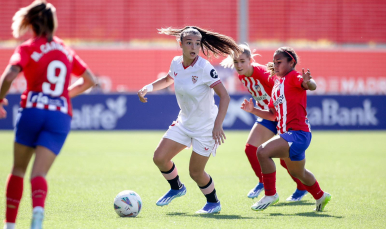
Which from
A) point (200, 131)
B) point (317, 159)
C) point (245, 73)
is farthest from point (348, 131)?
point (200, 131)

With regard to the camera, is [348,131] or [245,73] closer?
[245,73]

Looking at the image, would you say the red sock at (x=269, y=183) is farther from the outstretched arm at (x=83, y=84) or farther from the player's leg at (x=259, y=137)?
the outstretched arm at (x=83, y=84)

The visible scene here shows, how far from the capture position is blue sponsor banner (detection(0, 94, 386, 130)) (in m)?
16.6

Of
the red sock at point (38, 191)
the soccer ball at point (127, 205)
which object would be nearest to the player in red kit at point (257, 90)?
the soccer ball at point (127, 205)

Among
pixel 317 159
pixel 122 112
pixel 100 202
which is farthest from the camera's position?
pixel 122 112

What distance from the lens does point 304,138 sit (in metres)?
5.36

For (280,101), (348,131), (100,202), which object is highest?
(280,101)

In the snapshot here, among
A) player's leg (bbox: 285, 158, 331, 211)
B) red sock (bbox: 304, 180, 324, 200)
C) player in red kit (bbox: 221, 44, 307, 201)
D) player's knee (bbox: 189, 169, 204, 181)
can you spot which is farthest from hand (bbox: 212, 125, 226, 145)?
player in red kit (bbox: 221, 44, 307, 201)

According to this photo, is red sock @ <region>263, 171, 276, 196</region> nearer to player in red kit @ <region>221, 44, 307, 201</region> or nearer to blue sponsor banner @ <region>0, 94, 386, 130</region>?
player in red kit @ <region>221, 44, 307, 201</region>

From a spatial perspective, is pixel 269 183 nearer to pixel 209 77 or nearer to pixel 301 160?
pixel 301 160

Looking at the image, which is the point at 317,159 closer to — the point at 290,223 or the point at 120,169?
the point at 120,169

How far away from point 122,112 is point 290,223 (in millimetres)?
12469

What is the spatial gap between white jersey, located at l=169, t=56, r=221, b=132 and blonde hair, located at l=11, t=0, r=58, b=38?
1823 mm

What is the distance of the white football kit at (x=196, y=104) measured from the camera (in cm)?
530
